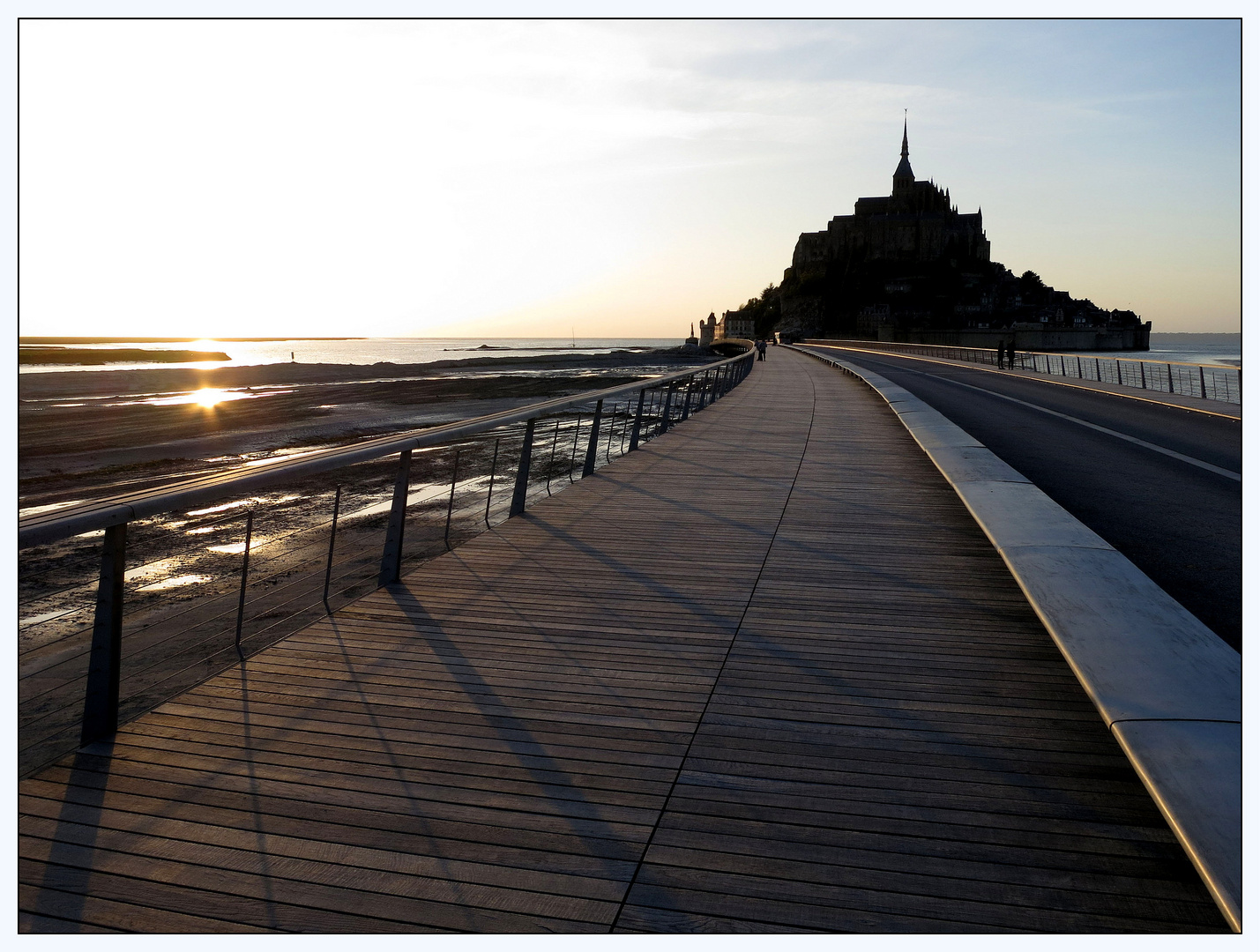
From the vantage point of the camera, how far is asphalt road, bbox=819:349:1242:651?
6020 mm

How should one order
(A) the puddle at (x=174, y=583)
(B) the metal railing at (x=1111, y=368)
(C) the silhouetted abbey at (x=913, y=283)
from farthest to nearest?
(C) the silhouetted abbey at (x=913, y=283), (B) the metal railing at (x=1111, y=368), (A) the puddle at (x=174, y=583)

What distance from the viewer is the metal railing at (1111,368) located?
24609 millimetres

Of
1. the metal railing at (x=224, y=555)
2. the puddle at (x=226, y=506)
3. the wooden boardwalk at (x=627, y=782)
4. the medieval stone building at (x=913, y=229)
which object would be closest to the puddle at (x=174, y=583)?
the metal railing at (x=224, y=555)

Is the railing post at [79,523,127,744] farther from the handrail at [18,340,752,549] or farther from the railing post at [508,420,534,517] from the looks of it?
the railing post at [508,420,534,517]

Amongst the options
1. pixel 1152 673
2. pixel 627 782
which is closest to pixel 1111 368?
pixel 1152 673

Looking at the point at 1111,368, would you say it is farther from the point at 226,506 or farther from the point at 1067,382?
the point at 226,506

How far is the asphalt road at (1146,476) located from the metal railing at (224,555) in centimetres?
441

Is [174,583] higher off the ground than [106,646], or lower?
lower

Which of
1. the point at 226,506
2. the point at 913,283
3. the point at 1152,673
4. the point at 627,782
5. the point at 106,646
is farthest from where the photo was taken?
the point at 913,283

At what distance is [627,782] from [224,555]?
10004 mm

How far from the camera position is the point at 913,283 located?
478 ft

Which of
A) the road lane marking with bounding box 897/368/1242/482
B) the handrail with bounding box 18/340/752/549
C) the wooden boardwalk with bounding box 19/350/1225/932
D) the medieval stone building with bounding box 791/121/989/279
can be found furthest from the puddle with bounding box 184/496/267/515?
the medieval stone building with bounding box 791/121/989/279

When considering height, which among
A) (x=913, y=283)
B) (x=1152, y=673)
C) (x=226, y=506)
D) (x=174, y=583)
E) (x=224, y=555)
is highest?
(x=913, y=283)

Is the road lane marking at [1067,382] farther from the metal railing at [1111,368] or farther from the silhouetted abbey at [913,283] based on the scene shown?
the silhouetted abbey at [913,283]
